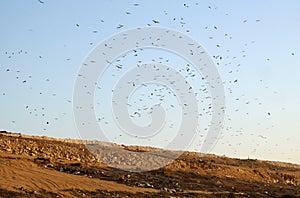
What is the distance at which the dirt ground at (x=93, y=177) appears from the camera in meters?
22.9

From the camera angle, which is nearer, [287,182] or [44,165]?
[44,165]

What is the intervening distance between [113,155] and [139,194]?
13.9 m

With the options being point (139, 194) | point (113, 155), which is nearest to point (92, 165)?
point (113, 155)

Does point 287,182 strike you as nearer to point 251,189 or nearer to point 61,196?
point 251,189

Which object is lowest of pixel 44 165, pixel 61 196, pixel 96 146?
pixel 61 196

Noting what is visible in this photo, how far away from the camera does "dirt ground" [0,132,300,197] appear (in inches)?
901

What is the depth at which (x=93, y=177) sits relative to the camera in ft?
89.4

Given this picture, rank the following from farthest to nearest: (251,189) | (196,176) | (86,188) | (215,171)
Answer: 1. (215,171)
2. (196,176)
3. (251,189)
4. (86,188)

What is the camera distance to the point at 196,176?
34.3 meters

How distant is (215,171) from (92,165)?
35.5ft

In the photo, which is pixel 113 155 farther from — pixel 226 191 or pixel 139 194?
pixel 139 194

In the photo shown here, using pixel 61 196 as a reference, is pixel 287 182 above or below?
above

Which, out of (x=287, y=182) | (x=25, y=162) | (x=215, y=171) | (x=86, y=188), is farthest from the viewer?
(x=287, y=182)

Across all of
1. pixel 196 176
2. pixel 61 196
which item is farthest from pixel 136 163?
pixel 61 196
